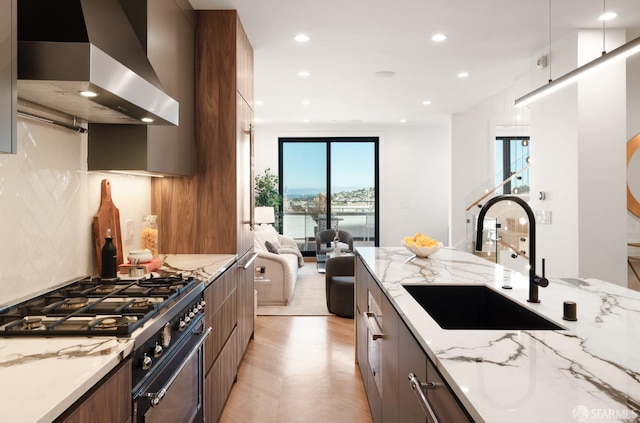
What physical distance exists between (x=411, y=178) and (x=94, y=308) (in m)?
7.90

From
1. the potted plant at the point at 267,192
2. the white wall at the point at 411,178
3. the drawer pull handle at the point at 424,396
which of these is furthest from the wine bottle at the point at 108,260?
the white wall at the point at 411,178

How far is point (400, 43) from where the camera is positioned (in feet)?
13.3

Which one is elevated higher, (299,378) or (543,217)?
(543,217)

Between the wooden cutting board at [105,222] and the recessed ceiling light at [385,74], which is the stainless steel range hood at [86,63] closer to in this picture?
the wooden cutting board at [105,222]

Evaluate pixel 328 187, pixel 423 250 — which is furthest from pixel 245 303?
pixel 328 187

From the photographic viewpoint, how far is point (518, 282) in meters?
1.95

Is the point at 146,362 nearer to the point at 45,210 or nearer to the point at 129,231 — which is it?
the point at 45,210

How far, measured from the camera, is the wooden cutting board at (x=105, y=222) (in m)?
2.29

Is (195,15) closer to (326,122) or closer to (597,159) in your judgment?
(597,159)

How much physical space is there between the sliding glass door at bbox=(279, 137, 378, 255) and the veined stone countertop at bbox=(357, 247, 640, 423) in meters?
7.06

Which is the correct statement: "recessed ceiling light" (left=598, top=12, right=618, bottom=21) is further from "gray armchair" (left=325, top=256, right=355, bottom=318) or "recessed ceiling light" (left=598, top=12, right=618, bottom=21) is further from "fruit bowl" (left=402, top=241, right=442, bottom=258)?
"gray armchair" (left=325, top=256, right=355, bottom=318)

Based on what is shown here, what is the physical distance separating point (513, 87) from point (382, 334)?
5067 mm

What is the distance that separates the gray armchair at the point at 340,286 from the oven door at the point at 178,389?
106 inches

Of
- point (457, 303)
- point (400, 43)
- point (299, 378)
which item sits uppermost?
point (400, 43)
